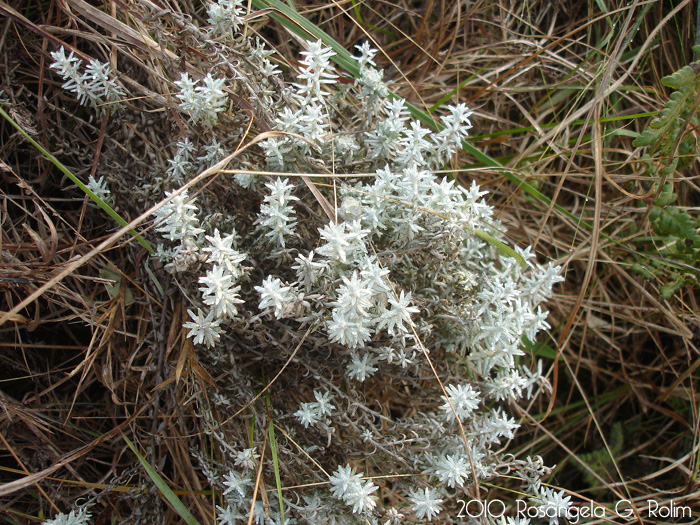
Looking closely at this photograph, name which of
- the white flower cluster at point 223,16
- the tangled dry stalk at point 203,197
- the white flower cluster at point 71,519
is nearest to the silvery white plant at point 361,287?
the white flower cluster at point 223,16

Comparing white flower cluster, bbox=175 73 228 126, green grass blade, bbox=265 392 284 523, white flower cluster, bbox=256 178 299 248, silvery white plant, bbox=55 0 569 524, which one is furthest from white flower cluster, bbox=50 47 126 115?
green grass blade, bbox=265 392 284 523

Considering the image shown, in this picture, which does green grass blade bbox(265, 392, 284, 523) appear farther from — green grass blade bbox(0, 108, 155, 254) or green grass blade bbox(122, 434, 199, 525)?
green grass blade bbox(0, 108, 155, 254)

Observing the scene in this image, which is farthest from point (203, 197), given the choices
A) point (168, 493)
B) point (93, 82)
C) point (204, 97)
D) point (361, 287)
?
point (168, 493)

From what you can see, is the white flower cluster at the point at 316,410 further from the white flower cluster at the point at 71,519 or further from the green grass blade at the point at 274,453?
the white flower cluster at the point at 71,519

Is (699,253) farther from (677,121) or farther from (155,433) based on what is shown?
(155,433)

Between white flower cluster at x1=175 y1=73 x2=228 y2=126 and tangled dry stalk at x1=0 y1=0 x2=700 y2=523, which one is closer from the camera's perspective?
white flower cluster at x1=175 y1=73 x2=228 y2=126

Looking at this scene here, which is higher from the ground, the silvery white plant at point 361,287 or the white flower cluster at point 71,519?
the silvery white plant at point 361,287

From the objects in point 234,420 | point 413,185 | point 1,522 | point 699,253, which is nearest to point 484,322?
point 413,185

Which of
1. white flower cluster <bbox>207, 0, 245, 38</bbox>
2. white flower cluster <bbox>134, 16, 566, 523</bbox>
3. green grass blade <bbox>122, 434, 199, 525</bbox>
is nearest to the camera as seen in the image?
white flower cluster <bbox>134, 16, 566, 523</bbox>
